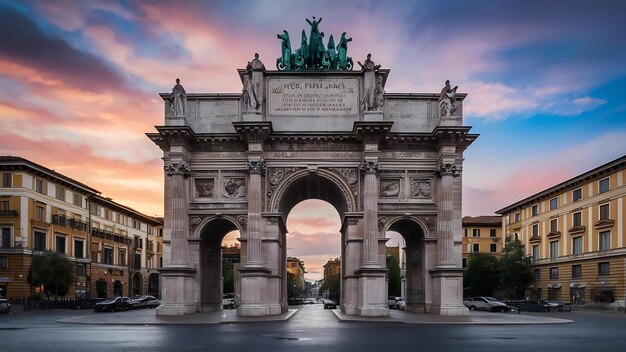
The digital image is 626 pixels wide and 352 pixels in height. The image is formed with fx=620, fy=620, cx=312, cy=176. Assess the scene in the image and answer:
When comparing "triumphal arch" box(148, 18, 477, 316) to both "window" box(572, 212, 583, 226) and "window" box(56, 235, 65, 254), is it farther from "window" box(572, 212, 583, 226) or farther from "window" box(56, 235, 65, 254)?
"window" box(56, 235, 65, 254)

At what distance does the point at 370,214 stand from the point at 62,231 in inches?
1748

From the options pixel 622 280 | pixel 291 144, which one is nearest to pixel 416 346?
pixel 291 144

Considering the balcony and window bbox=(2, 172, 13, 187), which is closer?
the balcony

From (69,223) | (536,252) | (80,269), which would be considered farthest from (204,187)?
(536,252)

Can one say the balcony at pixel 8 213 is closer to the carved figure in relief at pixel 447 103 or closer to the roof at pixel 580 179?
the carved figure in relief at pixel 447 103

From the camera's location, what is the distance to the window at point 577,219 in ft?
217

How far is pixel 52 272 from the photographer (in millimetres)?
59812

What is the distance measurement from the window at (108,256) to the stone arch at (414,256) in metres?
49.4

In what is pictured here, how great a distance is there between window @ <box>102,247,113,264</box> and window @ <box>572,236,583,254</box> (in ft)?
187

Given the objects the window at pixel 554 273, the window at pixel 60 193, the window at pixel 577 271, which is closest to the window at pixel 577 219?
the window at pixel 577 271

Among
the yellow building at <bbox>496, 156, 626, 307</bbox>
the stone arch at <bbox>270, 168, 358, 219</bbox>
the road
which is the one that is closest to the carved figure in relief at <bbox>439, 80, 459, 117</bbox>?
the stone arch at <bbox>270, 168, 358, 219</bbox>

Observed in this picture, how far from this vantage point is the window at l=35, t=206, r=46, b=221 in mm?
63912

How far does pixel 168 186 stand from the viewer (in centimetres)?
3981

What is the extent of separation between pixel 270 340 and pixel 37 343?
773cm
